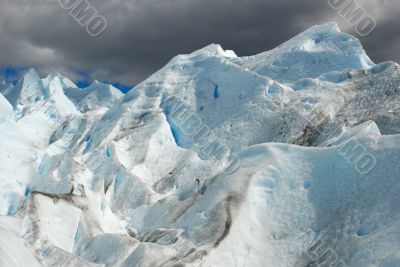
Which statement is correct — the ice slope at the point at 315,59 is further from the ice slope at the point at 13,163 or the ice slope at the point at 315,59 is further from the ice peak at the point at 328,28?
the ice slope at the point at 13,163

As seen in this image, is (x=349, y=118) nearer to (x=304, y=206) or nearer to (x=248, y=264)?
(x=304, y=206)

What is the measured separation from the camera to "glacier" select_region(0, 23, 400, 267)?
18.0 meters

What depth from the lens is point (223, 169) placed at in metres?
24.9

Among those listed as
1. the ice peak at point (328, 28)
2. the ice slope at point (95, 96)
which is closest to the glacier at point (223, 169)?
the ice peak at point (328, 28)

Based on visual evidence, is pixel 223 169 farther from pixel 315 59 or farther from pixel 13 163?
pixel 315 59

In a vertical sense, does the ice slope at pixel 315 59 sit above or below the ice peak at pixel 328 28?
below

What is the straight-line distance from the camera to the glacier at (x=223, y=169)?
709 inches

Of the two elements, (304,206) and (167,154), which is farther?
(167,154)

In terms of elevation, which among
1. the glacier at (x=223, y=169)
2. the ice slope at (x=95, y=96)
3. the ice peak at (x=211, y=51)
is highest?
the ice slope at (x=95, y=96)

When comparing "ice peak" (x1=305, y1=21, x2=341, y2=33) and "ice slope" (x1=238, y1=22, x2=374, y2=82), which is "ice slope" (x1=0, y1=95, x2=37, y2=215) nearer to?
"ice slope" (x1=238, y1=22, x2=374, y2=82)

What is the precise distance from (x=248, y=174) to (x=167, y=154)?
1797 centimetres

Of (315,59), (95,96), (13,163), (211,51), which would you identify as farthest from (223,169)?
(95,96)

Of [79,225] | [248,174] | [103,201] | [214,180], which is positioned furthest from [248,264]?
[103,201]

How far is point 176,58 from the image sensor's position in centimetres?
5034
